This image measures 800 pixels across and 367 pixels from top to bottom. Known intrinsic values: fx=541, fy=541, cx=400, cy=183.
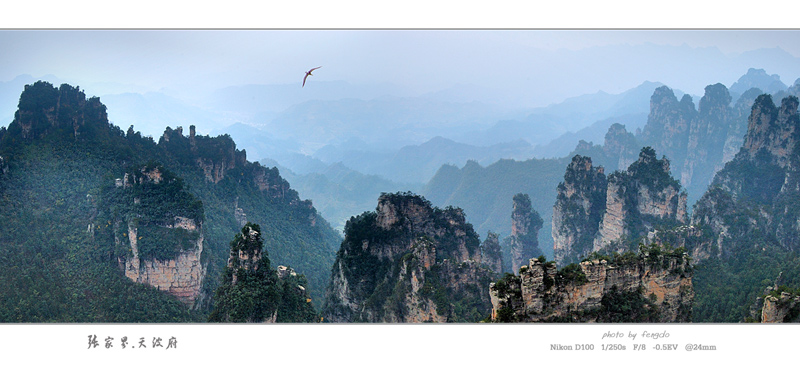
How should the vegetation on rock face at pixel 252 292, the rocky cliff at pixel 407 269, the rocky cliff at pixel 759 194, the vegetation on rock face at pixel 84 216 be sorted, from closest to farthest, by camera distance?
the vegetation on rock face at pixel 252 292, the rocky cliff at pixel 407 269, the vegetation on rock face at pixel 84 216, the rocky cliff at pixel 759 194

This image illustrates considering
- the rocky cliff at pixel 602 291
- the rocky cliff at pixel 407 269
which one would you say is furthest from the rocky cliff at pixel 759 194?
the rocky cliff at pixel 602 291

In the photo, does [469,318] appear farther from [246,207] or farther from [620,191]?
[246,207]

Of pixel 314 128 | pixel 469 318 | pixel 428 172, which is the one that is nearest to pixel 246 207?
pixel 469 318

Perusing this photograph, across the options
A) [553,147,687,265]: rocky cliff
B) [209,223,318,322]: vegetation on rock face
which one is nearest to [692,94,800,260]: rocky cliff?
[553,147,687,265]: rocky cliff

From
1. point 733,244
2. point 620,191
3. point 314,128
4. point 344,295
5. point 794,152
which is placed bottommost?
point 344,295

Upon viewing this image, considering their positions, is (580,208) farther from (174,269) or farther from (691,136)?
(691,136)

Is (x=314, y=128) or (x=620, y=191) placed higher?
(x=314, y=128)

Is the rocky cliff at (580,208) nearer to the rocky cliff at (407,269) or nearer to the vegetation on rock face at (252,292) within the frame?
the rocky cliff at (407,269)

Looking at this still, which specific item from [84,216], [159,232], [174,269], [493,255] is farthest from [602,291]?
[84,216]
